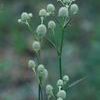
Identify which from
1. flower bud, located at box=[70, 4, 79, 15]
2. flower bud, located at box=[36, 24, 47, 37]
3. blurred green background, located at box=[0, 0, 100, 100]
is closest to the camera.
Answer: flower bud, located at box=[36, 24, 47, 37]

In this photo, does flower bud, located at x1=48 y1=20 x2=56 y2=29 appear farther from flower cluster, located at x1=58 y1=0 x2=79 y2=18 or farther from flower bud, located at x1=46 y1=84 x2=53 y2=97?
flower bud, located at x1=46 y1=84 x2=53 y2=97

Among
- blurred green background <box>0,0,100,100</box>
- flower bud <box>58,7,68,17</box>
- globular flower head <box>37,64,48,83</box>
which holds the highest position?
flower bud <box>58,7,68,17</box>

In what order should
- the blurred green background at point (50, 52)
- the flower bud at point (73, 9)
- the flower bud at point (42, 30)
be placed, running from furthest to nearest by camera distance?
the blurred green background at point (50, 52), the flower bud at point (73, 9), the flower bud at point (42, 30)

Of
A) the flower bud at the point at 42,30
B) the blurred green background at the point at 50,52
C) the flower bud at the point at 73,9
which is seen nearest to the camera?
the flower bud at the point at 42,30

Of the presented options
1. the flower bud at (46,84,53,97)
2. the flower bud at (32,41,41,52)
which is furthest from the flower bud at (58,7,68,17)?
the flower bud at (46,84,53,97)

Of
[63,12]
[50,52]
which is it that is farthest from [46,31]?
[50,52]

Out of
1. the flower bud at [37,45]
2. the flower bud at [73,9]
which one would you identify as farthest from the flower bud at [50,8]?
the flower bud at [37,45]

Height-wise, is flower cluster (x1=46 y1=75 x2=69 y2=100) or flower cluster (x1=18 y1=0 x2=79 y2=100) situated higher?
flower cluster (x1=18 y1=0 x2=79 y2=100)

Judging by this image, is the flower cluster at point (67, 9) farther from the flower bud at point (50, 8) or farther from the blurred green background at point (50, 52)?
the blurred green background at point (50, 52)

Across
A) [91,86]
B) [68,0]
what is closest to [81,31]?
[91,86]

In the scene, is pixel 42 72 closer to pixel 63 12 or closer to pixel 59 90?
pixel 59 90
